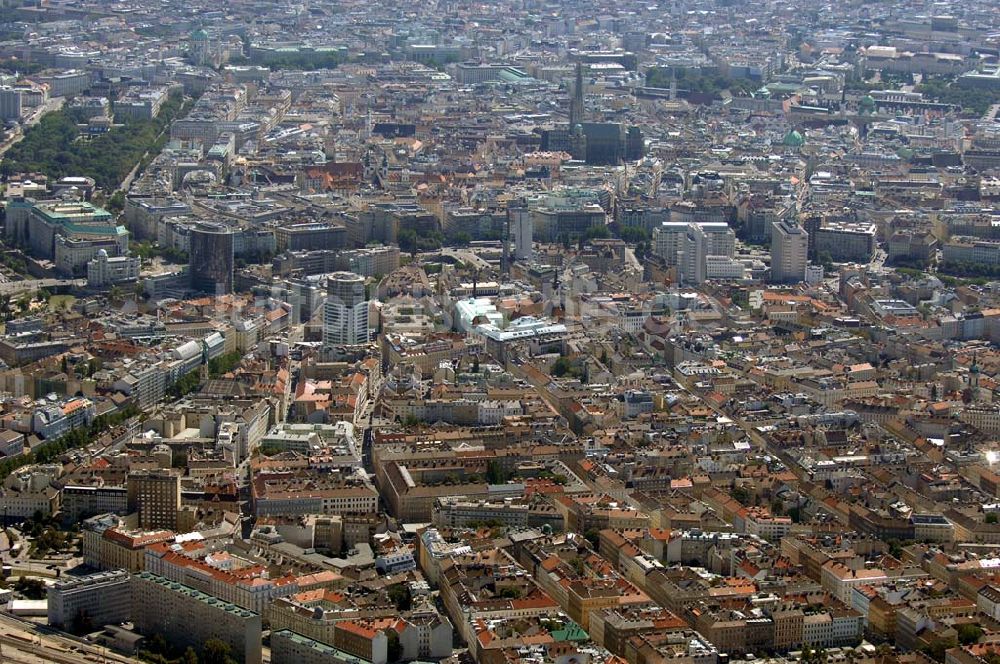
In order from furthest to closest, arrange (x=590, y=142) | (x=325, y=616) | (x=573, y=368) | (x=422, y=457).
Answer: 1. (x=590, y=142)
2. (x=573, y=368)
3. (x=422, y=457)
4. (x=325, y=616)

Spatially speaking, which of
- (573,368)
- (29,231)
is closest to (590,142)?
(29,231)

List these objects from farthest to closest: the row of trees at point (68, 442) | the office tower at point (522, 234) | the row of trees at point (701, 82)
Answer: the row of trees at point (701, 82), the office tower at point (522, 234), the row of trees at point (68, 442)

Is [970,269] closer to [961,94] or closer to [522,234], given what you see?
[522,234]

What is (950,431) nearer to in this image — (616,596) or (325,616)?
(616,596)

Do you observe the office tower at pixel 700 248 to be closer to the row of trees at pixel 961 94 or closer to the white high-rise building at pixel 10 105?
the white high-rise building at pixel 10 105

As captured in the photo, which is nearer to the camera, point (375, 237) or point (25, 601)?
point (25, 601)

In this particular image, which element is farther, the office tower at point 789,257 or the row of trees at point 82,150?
the row of trees at point 82,150

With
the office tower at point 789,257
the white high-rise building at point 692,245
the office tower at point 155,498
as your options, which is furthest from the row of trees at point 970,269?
the office tower at point 155,498

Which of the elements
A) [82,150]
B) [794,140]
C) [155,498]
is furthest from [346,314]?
[794,140]
